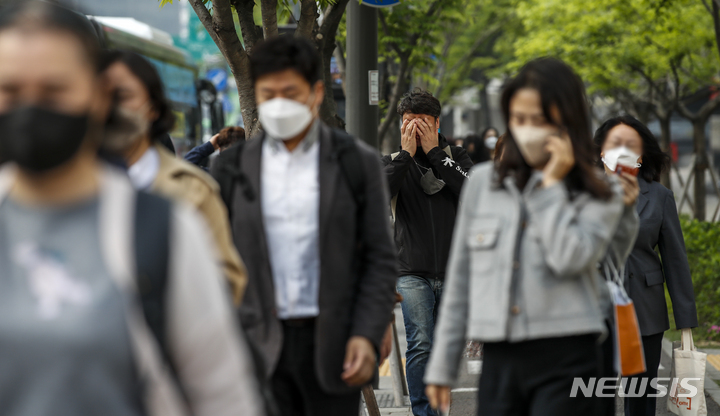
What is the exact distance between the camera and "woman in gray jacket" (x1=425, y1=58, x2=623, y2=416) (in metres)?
2.87

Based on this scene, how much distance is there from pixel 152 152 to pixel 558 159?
134cm

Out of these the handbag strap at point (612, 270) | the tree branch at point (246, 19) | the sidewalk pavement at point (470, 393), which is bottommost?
the sidewalk pavement at point (470, 393)

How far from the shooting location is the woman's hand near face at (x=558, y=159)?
2.92m

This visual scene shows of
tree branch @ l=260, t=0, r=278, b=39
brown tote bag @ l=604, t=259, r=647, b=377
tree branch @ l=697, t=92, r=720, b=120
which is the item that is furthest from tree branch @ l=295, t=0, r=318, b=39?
tree branch @ l=697, t=92, r=720, b=120

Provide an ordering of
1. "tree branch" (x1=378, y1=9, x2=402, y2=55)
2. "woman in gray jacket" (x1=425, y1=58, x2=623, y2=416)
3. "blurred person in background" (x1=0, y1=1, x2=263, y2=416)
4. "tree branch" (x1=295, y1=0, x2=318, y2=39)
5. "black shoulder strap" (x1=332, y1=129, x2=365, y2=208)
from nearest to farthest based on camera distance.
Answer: "blurred person in background" (x1=0, y1=1, x2=263, y2=416), "woman in gray jacket" (x1=425, y1=58, x2=623, y2=416), "black shoulder strap" (x1=332, y1=129, x2=365, y2=208), "tree branch" (x1=295, y1=0, x2=318, y2=39), "tree branch" (x1=378, y1=9, x2=402, y2=55)

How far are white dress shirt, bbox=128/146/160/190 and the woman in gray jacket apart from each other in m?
1.06

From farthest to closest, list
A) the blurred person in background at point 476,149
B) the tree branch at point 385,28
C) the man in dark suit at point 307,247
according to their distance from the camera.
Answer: the blurred person in background at point 476,149
the tree branch at point 385,28
the man in dark suit at point 307,247

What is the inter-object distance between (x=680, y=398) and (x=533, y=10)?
15245 millimetres

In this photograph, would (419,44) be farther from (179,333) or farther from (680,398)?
(179,333)

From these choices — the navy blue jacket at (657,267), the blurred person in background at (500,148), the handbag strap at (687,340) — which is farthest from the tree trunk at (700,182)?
the blurred person in background at (500,148)

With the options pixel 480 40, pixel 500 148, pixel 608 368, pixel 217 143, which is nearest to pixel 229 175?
pixel 500 148

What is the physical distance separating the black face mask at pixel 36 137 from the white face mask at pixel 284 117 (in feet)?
5.05

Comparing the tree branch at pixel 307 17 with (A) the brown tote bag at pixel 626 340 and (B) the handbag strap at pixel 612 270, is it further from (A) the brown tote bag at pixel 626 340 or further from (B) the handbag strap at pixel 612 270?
(A) the brown tote bag at pixel 626 340

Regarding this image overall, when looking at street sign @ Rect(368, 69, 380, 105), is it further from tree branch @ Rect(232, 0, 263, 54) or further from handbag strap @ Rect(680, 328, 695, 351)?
handbag strap @ Rect(680, 328, 695, 351)
